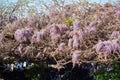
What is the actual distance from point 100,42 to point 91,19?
0.68 meters

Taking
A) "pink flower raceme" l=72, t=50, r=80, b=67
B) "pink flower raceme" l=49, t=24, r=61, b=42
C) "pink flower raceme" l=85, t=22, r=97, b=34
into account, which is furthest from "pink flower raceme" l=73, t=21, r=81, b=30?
A: "pink flower raceme" l=72, t=50, r=80, b=67

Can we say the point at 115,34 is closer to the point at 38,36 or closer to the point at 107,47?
the point at 107,47

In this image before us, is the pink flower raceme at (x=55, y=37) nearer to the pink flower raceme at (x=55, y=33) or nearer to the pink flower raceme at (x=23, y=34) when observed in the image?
the pink flower raceme at (x=55, y=33)

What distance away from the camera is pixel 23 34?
6879 mm

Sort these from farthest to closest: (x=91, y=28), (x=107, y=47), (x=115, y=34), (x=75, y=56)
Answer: (x=91, y=28) → (x=115, y=34) → (x=75, y=56) → (x=107, y=47)

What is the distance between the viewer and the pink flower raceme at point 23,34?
22.6 ft

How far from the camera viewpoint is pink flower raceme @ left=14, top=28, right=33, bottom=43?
6873mm

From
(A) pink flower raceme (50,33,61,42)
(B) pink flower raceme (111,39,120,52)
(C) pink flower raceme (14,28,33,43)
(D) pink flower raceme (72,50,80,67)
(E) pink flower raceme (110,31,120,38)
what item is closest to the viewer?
(B) pink flower raceme (111,39,120,52)

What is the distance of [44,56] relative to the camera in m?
7.20

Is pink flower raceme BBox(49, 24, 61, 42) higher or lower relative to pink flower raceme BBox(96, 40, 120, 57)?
higher

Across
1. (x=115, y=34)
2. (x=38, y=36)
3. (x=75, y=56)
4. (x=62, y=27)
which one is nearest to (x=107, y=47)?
(x=115, y=34)

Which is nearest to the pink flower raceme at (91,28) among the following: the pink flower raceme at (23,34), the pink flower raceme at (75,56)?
the pink flower raceme at (75,56)

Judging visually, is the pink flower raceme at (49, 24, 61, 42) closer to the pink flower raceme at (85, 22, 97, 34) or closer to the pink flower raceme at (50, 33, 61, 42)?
the pink flower raceme at (50, 33, 61, 42)

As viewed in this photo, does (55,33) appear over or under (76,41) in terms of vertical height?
over
